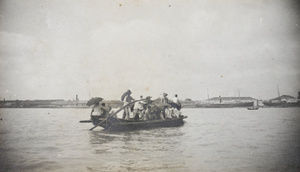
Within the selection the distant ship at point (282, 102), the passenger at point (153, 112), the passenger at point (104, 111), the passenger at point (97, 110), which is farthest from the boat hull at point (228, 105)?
the passenger at point (97, 110)

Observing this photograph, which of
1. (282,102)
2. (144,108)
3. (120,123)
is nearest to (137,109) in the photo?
(144,108)

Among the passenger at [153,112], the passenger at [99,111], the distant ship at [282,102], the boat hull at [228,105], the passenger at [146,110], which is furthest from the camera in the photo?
the boat hull at [228,105]

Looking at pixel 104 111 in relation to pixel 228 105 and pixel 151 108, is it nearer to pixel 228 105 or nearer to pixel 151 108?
pixel 151 108

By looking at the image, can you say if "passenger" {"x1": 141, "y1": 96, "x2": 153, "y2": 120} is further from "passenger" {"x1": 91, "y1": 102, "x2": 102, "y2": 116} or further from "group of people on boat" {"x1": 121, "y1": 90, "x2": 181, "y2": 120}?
"passenger" {"x1": 91, "y1": 102, "x2": 102, "y2": 116}

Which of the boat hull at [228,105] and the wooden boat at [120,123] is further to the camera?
the boat hull at [228,105]

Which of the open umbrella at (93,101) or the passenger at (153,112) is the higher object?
the open umbrella at (93,101)

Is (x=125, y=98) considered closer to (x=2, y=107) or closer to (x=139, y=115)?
(x=139, y=115)

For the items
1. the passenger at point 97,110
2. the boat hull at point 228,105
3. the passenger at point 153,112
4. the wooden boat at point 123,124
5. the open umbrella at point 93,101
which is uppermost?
the open umbrella at point 93,101

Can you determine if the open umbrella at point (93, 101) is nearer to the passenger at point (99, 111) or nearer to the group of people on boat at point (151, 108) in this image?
the passenger at point (99, 111)

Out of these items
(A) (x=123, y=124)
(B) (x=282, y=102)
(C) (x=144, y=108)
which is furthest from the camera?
(B) (x=282, y=102)
